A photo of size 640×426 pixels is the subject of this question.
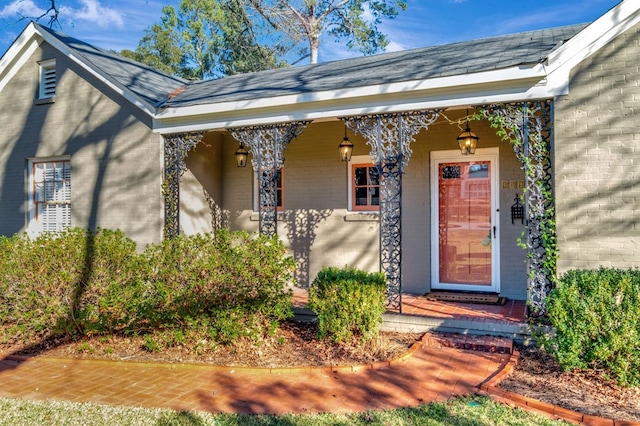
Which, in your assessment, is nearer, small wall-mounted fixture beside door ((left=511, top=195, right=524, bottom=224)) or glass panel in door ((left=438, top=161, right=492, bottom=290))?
small wall-mounted fixture beside door ((left=511, top=195, right=524, bottom=224))

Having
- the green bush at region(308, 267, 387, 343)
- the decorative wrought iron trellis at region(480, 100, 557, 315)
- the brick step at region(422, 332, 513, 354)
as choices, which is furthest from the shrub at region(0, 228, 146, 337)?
the decorative wrought iron trellis at region(480, 100, 557, 315)

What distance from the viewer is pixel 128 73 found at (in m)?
9.27

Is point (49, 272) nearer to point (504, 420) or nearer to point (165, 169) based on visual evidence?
point (165, 169)

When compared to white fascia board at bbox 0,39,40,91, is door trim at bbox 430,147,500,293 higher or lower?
lower

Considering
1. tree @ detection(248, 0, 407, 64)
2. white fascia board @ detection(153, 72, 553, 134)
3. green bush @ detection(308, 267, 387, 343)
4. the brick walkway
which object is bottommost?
the brick walkway

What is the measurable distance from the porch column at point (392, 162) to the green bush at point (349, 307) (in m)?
0.92

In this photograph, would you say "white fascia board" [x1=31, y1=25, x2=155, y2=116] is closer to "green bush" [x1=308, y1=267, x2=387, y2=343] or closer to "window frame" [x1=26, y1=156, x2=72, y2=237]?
"window frame" [x1=26, y1=156, x2=72, y2=237]

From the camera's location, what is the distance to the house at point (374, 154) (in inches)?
219

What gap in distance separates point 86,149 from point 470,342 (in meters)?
7.67

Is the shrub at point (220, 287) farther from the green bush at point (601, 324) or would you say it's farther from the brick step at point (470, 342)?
the green bush at point (601, 324)

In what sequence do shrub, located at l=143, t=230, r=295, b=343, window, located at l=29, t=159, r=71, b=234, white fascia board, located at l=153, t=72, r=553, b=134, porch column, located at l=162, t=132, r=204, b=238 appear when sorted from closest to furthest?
1. shrub, located at l=143, t=230, r=295, b=343
2. white fascia board, located at l=153, t=72, r=553, b=134
3. porch column, located at l=162, t=132, r=204, b=238
4. window, located at l=29, t=159, r=71, b=234

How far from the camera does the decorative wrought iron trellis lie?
5.71 meters

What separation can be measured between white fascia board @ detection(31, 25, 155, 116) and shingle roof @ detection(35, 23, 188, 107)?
0.23 feet

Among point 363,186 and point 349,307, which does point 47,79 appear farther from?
point 349,307
